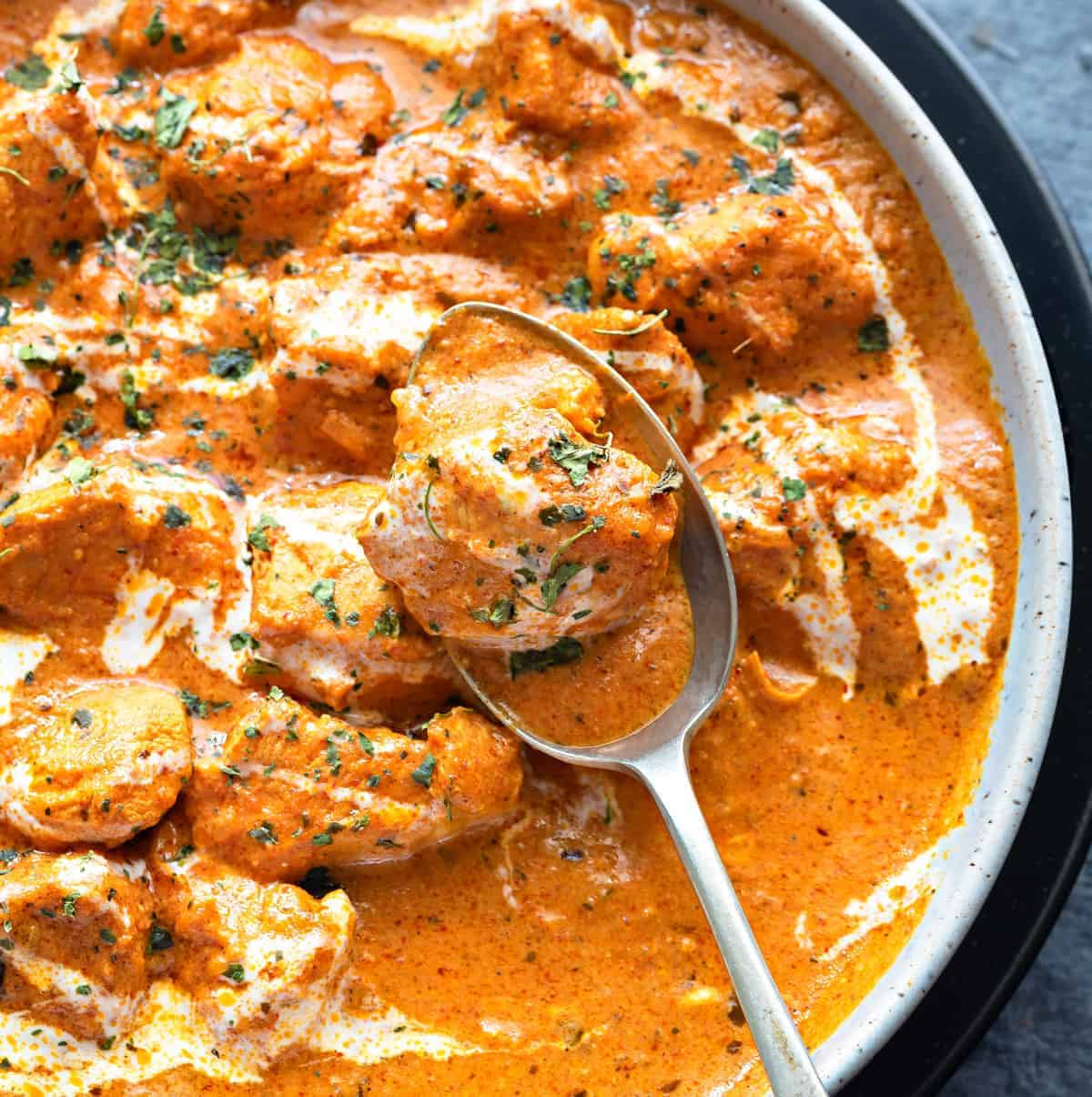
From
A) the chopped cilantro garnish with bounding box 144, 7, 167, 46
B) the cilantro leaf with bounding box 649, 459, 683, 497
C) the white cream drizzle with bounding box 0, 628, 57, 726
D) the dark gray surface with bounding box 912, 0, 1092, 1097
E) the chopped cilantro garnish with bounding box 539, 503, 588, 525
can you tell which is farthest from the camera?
the dark gray surface with bounding box 912, 0, 1092, 1097

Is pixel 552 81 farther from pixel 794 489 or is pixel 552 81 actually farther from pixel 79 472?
pixel 79 472

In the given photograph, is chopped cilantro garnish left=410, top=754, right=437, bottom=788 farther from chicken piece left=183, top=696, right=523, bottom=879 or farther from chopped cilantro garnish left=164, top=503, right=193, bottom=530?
chopped cilantro garnish left=164, top=503, right=193, bottom=530

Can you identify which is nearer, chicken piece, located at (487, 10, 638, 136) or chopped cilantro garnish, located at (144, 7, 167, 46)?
chicken piece, located at (487, 10, 638, 136)

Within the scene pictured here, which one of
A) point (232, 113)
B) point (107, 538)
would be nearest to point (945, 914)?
point (107, 538)

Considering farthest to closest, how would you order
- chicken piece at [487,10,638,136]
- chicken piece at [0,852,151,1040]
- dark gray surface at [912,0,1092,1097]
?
dark gray surface at [912,0,1092,1097] < chicken piece at [487,10,638,136] < chicken piece at [0,852,151,1040]

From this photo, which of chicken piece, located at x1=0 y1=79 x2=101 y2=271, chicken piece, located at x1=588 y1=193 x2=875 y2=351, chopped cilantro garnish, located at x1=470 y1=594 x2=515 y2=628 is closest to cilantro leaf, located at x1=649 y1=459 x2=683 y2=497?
chopped cilantro garnish, located at x1=470 y1=594 x2=515 y2=628

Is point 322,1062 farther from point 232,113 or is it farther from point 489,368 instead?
point 232,113

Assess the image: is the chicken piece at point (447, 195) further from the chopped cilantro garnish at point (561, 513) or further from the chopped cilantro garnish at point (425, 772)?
the chopped cilantro garnish at point (425, 772)
